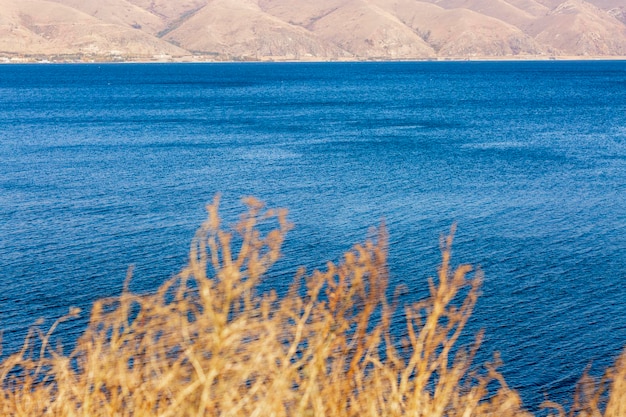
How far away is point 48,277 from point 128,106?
217 feet

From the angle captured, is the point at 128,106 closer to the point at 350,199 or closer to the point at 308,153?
the point at 308,153

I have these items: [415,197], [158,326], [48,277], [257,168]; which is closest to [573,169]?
[415,197]

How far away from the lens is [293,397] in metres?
4.44

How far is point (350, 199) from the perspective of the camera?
3334cm

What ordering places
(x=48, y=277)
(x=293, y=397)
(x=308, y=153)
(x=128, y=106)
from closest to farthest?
(x=293, y=397) → (x=48, y=277) → (x=308, y=153) → (x=128, y=106)

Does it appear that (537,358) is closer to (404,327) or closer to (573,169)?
(404,327)

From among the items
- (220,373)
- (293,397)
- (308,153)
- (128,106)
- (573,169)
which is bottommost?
(128,106)

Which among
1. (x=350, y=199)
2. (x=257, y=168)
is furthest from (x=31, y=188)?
(x=350, y=199)

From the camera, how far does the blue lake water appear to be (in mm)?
19906

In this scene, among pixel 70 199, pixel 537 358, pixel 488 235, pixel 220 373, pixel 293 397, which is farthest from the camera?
pixel 70 199

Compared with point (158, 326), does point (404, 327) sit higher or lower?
lower

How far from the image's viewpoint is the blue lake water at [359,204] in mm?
19906

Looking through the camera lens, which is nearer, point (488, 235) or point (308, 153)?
point (488, 235)

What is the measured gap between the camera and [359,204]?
32.2 m
